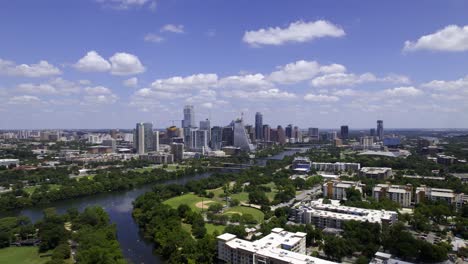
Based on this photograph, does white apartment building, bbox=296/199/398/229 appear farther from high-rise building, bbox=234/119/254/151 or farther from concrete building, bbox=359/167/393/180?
high-rise building, bbox=234/119/254/151

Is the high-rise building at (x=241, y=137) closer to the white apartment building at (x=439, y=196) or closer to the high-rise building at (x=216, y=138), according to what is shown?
the high-rise building at (x=216, y=138)

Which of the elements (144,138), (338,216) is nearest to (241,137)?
(144,138)

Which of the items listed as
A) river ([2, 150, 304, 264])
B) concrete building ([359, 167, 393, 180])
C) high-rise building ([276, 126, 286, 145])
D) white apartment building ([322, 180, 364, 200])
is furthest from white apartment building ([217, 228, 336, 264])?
high-rise building ([276, 126, 286, 145])

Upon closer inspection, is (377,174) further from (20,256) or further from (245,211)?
(20,256)

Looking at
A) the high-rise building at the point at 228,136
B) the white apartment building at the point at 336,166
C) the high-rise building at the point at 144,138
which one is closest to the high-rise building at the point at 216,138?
the high-rise building at the point at 228,136

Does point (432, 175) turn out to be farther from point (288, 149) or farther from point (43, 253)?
point (288, 149)

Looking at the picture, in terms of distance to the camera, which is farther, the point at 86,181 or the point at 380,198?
the point at 86,181

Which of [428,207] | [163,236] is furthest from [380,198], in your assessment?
[163,236]
